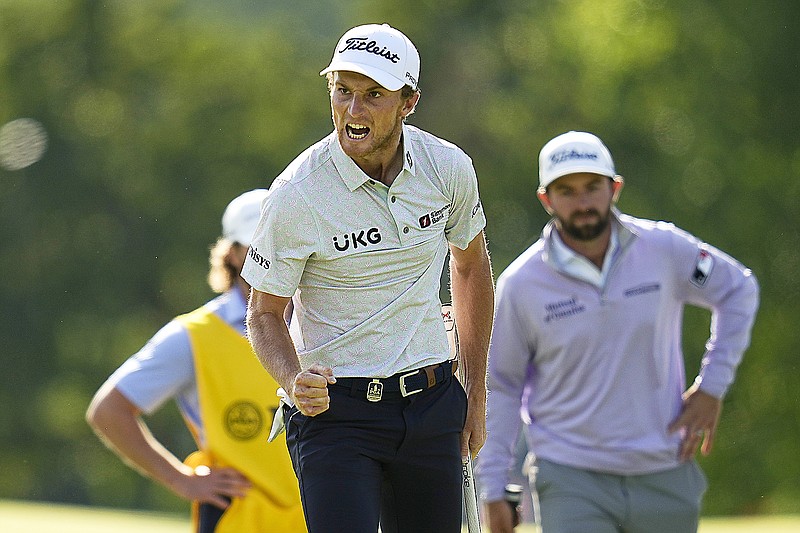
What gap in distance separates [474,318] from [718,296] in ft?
7.19

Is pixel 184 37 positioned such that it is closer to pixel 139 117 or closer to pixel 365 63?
pixel 139 117

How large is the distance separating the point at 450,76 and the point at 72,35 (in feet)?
38.8

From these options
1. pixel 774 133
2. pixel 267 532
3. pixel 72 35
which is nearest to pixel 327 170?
pixel 267 532

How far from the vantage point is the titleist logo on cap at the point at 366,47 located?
4984 mm

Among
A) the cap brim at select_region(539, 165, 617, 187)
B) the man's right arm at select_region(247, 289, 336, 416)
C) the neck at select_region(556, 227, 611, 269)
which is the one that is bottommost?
the man's right arm at select_region(247, 289, 336, 416)

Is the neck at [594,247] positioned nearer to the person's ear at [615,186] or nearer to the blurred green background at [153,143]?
the person's ear at [615,186]

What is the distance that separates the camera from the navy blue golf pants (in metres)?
4.94

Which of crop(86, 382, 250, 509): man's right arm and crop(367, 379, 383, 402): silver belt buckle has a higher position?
crop(367, 379, 383, 402): silver belt buckle

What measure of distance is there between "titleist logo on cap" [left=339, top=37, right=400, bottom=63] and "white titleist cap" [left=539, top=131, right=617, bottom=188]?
2.35m

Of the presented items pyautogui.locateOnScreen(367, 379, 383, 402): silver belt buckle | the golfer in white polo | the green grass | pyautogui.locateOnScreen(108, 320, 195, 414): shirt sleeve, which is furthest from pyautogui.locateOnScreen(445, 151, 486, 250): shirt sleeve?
the green grass

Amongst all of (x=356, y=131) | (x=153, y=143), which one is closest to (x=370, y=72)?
(x=356, y=131)

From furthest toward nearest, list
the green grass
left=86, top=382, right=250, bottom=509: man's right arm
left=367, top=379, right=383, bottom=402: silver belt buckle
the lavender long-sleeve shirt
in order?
the green grass → the lavender long-sleeve shirt → left=86, top=382, right=250, bottom=509: man's right arm → left=367, top=379, right=383, bottom=402: silver belt buckle

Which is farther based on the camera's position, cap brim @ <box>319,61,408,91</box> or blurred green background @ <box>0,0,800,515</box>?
blurred green background @ <box>0,0,800,515</box>

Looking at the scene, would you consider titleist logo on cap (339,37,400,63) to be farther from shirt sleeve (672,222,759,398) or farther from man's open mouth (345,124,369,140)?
shirt sleeve (672,222,759,398)
